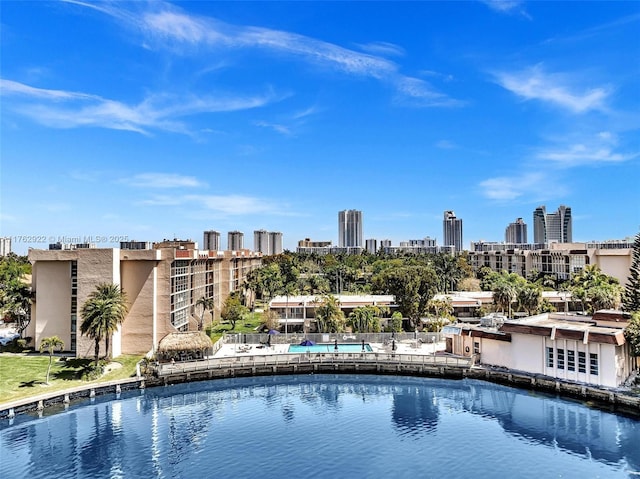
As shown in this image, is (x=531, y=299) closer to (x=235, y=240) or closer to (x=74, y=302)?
(x=74, y=302)

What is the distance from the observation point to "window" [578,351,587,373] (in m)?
35.8

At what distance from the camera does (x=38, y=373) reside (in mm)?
38781

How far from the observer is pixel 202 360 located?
41938 millimetres

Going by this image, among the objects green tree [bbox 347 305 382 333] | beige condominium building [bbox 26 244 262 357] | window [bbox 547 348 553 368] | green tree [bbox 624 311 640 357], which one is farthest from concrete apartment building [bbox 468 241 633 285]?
beige condominium building [bbox 26 244 262 357]

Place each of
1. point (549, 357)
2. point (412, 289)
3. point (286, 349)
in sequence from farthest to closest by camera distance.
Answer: point (412, 289), point (286, 349), point (549, 357)

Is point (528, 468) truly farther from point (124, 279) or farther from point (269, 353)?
point (124, 279)

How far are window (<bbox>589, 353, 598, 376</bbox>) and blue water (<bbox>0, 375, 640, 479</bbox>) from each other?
323cm

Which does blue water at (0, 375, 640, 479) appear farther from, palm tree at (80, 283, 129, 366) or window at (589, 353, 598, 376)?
palm tree at (80, 283, 129, 366)

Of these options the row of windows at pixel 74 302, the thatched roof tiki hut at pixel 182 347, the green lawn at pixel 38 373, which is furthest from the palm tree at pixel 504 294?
the row of windows at pixel 74 302

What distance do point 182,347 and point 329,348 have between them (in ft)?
48.9

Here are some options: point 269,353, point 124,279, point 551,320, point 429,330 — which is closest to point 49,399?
point 124,279

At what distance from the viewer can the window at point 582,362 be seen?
35.8 meters

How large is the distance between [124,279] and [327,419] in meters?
25.6

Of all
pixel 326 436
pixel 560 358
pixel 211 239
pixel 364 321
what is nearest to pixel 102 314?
pixel 326 436
